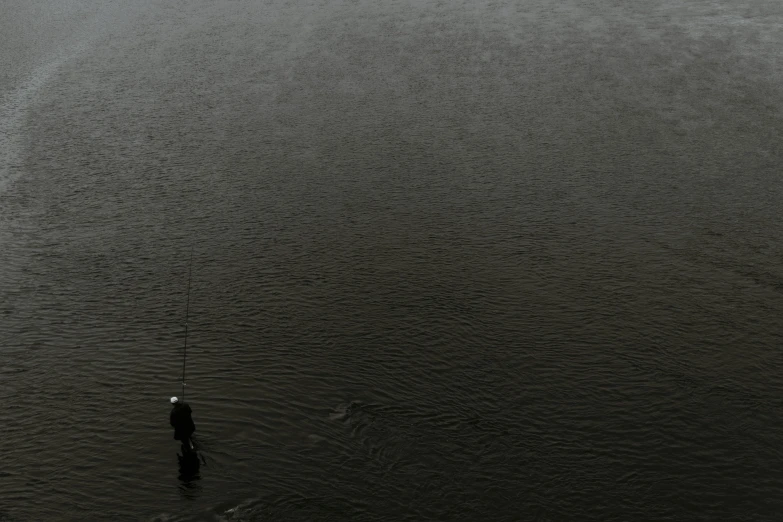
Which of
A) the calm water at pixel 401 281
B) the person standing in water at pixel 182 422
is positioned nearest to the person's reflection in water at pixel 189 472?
the calm water at pixel 401 281

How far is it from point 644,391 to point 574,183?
637 inches

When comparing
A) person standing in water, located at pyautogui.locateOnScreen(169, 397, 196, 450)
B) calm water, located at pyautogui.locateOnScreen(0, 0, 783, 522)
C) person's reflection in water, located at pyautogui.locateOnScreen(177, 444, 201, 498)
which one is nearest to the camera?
person standing in water, located at pyautogui.locateOnScreen(169, 397, 196, 450)

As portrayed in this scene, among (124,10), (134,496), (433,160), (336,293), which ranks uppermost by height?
(124,10)

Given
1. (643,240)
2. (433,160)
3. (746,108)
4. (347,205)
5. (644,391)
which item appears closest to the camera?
(644,391)

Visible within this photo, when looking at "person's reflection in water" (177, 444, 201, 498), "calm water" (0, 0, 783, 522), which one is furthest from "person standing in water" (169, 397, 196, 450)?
"calm water" (0, 0, 783, 522)

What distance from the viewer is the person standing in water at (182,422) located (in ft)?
69.8

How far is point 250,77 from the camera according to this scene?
182 feet

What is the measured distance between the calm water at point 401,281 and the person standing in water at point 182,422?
1.08 m

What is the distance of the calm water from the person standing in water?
1083 mm

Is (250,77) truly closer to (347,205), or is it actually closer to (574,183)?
(347,205)

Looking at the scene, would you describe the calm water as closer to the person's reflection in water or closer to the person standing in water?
the person's reflection in water

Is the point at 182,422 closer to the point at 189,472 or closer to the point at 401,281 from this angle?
the point at 189,472

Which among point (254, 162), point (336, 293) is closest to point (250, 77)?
point (254, 162)

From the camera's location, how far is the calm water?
22141mm
